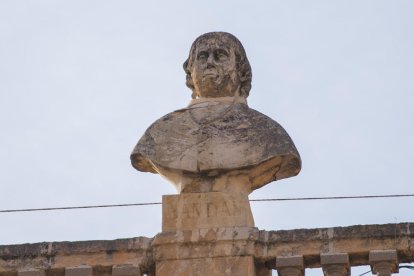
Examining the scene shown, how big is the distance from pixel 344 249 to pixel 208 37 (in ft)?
10.9

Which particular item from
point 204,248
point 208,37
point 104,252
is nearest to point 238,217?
point 204,248

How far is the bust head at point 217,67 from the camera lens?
47.7ft

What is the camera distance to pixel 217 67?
14625mm

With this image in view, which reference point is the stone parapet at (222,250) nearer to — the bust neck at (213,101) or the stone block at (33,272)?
the stone block at (33,272)

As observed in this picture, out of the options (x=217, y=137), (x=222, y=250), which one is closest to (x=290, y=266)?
(x=222, y=250)

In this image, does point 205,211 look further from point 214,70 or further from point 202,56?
point 202,56

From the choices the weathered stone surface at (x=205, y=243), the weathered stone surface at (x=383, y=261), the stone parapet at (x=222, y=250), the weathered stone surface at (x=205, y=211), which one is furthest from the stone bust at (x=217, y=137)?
the weathered stone surface at (x=383, y=261)

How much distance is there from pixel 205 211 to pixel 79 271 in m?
1.40

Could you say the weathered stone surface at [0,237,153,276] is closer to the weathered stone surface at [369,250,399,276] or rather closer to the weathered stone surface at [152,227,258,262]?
the weathered stone surface at [152,227,258,262]

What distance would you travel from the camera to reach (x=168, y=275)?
12.8m

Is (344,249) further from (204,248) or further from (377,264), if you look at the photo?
(204,248)

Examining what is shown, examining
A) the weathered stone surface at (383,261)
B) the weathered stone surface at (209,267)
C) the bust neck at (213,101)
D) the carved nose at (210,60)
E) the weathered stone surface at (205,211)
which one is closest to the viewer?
the weathered stone surface at (383,261)

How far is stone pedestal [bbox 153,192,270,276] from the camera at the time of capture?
12.8 metres

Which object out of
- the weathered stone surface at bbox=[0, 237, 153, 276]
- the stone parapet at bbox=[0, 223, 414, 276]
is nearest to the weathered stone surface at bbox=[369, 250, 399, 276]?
the stone parapet at bbox=[0, 223, 414, 276]
